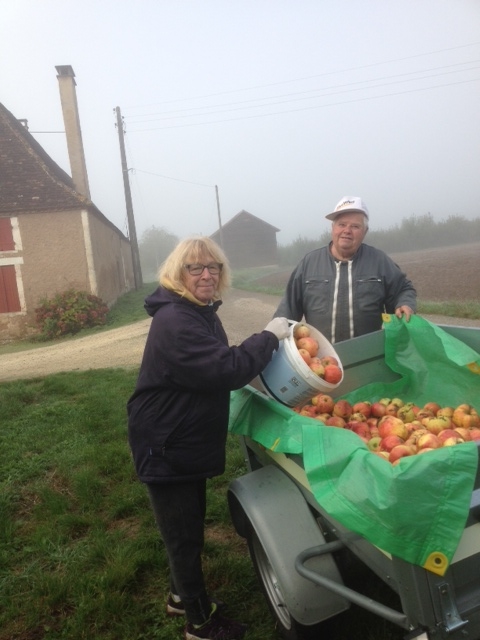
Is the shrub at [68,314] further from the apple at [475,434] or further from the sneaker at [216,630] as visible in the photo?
the apple at [475,434]

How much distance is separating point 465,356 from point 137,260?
27.9 m

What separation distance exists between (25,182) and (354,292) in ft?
53.5

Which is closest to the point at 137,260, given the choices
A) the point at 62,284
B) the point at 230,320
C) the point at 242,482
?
the point at 62,284

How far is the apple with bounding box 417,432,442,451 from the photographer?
2.24 m

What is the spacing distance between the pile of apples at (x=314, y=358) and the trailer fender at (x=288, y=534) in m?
0.56

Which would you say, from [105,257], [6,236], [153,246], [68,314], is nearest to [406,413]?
[68,314]

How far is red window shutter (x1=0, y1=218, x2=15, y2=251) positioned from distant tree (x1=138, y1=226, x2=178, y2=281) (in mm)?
74324

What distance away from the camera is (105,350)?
440 inches

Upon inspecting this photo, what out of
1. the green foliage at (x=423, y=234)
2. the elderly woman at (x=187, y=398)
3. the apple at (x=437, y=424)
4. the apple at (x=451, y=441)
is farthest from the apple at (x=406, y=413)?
the green foliage at (x=423, y=234)

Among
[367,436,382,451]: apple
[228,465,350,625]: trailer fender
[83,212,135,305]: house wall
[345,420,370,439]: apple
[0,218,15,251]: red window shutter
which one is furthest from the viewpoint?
[83,212,135,305]: house wall

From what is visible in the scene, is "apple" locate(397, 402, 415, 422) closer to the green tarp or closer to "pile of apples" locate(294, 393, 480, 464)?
"pile of apples" locate(294, 393, 480, 464)

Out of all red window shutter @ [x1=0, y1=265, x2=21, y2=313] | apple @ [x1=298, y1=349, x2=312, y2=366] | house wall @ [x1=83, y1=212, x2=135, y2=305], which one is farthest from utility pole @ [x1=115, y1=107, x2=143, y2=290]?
apple @ [x1=298, y1=349, x2=312, y2=366]

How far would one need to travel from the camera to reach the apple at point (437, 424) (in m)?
2.54

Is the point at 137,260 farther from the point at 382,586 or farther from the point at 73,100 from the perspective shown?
the point at 382,586
